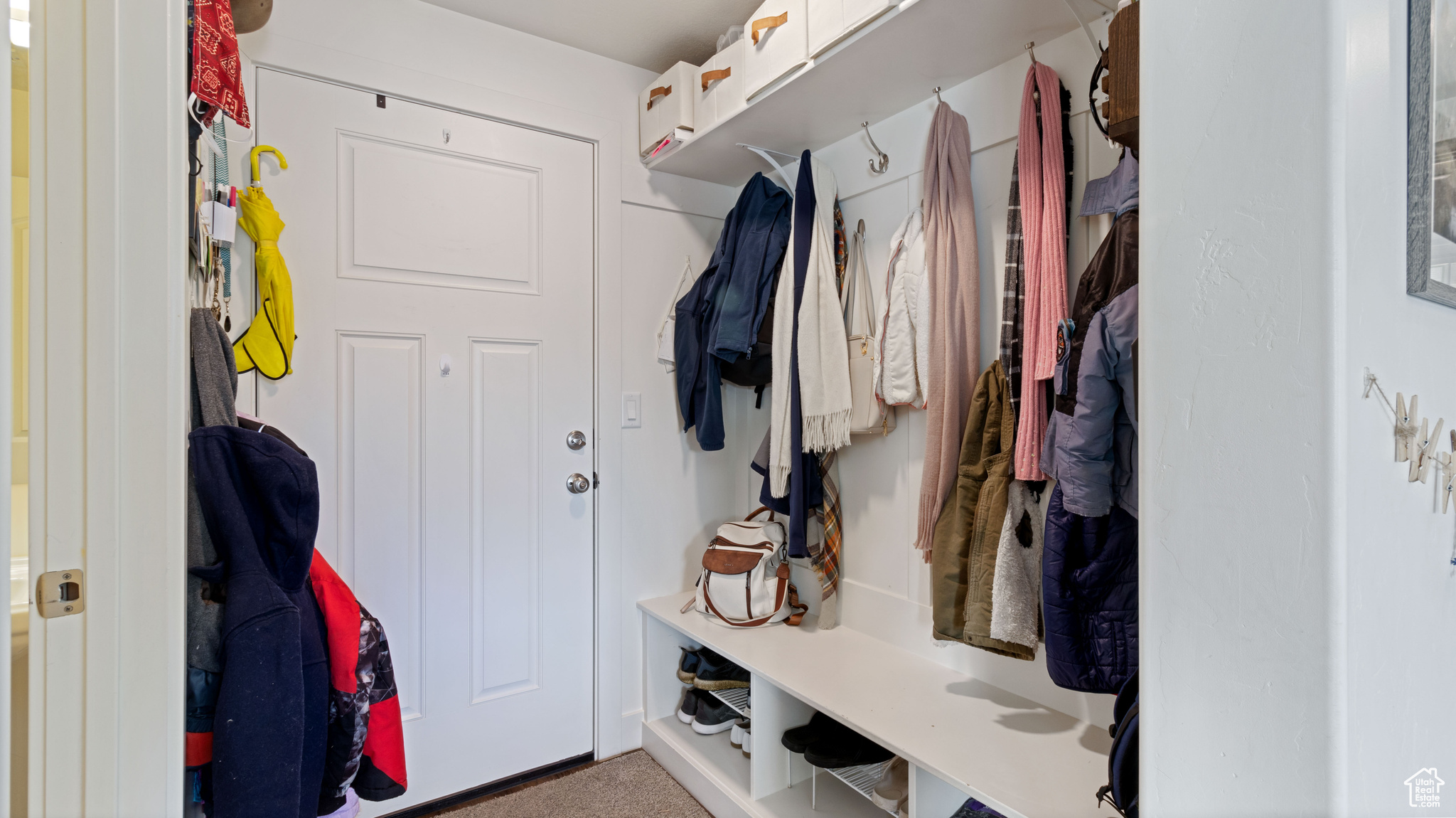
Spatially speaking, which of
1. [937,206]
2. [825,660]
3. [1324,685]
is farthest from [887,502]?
[1324,685]

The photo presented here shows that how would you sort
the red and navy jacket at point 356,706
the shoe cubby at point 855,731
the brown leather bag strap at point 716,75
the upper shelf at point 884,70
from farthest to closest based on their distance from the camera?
the brown leather bag strap at point 716,75 < the upper shelf at point 884,70 < the shoe cubby at point 855,731 < the red and navy jacket at point 356,706

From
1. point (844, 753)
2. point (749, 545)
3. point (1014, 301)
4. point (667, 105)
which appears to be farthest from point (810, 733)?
point (667, 105)

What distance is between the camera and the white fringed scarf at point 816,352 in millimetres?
1889

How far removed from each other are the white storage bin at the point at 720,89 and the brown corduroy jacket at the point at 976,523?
1044mm

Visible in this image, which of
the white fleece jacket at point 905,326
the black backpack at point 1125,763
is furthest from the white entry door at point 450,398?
the black backpack at point 1125,763

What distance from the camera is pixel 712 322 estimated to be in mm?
2223

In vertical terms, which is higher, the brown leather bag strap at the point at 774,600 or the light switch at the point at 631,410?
the light switch at the point at 631,410

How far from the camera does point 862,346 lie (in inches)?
75.7

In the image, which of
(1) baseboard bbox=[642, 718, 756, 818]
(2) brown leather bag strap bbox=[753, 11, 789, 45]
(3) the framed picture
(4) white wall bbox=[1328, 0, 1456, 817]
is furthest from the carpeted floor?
(2) brown leather bag strap bbox=[753, 11, 789, 45]

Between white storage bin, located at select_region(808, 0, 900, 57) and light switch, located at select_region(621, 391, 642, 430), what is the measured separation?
1197mm

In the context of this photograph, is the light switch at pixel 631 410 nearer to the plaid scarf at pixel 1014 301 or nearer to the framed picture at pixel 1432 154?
the plaid scarf at pixel 1014 301

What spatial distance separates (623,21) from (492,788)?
7.75 feet

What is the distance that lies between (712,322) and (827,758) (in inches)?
52.3

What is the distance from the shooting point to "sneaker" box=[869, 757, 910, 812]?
5.09 ft
